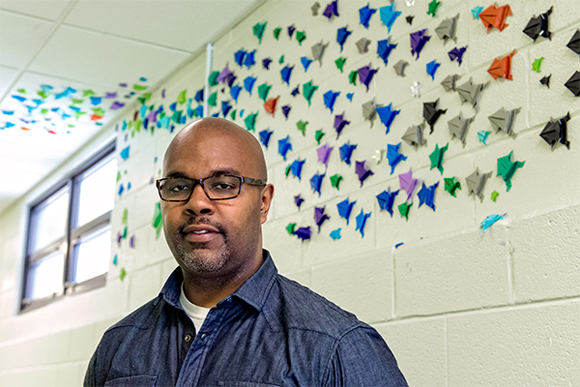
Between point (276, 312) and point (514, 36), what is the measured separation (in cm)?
→ 93

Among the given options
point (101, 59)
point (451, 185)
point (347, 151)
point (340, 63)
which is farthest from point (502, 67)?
point (101, 59)

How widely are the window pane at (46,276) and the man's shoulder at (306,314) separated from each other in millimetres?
3902

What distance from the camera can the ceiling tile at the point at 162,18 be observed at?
298 centimetres

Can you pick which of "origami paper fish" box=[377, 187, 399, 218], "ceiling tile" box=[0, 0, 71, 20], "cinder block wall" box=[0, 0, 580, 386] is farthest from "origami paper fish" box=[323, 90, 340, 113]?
"ceiling tile" box=[0, 0, 71, 20]

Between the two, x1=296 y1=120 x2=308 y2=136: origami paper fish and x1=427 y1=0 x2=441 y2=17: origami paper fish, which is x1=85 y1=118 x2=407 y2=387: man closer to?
x1=427 y1=0 x2=441 y2=17: origami paper fish

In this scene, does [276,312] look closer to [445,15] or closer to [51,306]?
[445,15]

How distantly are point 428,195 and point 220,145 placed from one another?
68 cm

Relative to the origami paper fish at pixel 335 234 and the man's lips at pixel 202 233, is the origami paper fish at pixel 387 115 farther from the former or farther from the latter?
the man's lips at pixel 202 233

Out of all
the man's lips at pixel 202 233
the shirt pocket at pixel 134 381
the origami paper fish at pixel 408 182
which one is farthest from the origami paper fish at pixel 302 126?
the shirt pocket at pixel 134 381

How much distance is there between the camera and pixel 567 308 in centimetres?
154

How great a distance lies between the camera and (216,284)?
4.94 ft

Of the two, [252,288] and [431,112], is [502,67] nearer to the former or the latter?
[431,112]

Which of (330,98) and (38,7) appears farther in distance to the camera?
(38,7)

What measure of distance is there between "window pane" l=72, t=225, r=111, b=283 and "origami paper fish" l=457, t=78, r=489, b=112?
115 inches
